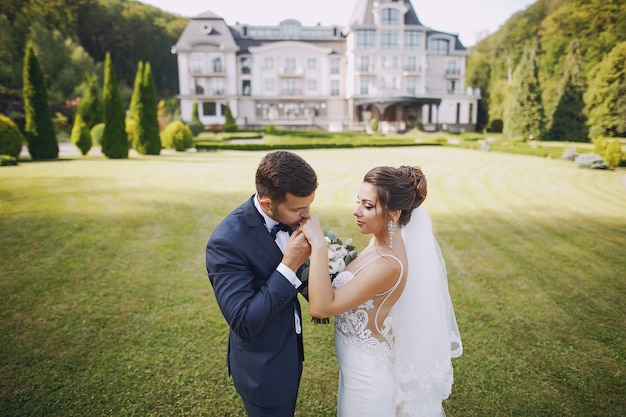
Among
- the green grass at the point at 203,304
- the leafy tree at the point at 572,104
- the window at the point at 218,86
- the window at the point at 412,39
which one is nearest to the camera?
the green grass at the point at 203,304

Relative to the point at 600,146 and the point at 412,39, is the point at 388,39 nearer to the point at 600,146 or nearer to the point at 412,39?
the point at 412,39

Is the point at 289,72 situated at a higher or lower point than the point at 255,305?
higher

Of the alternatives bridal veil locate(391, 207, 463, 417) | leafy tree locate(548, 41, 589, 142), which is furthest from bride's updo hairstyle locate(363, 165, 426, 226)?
leafy tree locate(548, 41, 589, 142)

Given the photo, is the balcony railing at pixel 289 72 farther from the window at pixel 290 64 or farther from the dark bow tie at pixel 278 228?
the dark bow tie at pixel 278 228

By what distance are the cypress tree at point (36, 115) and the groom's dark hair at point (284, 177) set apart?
2050 centimetres

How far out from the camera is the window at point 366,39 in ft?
149

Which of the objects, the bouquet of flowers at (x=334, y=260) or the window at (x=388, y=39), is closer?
the bouquet of flowers at (x=334, y=260)

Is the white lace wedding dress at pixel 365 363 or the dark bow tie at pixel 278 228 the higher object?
the dark bow tie at pixel 278 228

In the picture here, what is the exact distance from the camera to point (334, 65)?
48000mm

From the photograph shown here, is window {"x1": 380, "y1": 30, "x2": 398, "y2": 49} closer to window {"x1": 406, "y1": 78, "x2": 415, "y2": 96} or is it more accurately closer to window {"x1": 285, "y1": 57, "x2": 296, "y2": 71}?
window {"x1": 406, "y1": 78, "x2": 415, "y2": 96}

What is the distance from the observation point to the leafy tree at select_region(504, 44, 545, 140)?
34250 mm

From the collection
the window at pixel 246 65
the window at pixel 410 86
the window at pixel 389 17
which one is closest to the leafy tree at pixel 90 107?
the window at pixel 246 65

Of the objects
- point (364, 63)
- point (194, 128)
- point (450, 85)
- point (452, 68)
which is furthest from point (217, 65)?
point (450, 85)

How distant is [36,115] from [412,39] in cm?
3966
